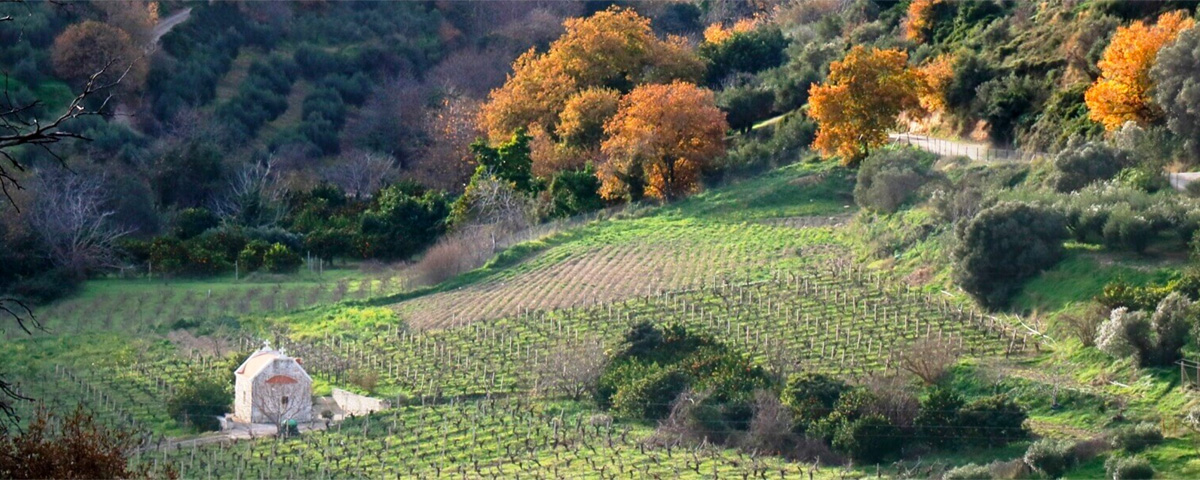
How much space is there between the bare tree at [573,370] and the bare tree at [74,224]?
1929 cm

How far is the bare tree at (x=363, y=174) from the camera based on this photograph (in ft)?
219

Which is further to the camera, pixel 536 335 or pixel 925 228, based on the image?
pixel 925 228

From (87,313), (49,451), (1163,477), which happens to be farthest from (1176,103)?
(49,451)

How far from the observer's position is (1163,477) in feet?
82.7

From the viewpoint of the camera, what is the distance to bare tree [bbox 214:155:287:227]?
5847cm

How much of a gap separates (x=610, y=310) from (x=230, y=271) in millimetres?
14942

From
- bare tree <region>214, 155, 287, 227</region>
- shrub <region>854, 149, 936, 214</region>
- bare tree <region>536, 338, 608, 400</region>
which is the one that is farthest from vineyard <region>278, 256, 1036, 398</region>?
bare tree <region>214, 155, 287, 227</region>

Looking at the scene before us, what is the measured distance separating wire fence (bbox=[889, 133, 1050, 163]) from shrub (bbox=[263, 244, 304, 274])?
18844 millimetres

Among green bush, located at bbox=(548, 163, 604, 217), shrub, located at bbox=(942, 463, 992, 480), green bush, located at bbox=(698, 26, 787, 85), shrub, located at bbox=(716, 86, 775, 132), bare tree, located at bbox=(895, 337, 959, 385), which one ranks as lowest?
shrub, located at bbox=(942, 463, 992, 480)

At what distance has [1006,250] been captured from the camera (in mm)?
35438

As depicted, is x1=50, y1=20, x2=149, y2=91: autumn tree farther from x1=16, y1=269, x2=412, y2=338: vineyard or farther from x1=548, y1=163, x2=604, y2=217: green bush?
x1=548, y1=163, x2=604, y2=217: green bush

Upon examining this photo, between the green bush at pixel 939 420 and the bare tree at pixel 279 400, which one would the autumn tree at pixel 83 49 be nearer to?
the bare tree at pixel 279 400

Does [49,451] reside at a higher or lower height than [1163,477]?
higher

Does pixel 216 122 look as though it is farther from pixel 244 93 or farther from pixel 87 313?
pixel 87 313
